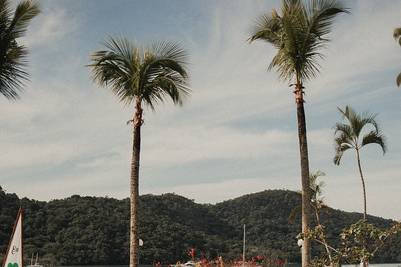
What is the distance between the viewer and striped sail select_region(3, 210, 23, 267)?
1080 centimetres

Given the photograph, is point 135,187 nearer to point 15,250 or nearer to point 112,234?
point 15,250

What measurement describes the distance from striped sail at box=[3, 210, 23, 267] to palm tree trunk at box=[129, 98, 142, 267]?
9.50 ft

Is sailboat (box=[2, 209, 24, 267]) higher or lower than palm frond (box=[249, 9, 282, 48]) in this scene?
lower

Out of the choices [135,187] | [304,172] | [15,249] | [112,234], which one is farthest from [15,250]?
[112,234]

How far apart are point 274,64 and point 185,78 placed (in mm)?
2314

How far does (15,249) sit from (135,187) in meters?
3.35

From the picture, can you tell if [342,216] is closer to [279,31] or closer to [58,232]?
[58,232]

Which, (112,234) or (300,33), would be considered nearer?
(300,33)

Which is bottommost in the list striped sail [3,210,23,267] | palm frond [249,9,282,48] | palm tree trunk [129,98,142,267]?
striped sail [3,210,23,267]

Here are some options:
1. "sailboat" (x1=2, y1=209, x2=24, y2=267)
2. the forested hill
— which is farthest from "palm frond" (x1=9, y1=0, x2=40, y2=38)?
the forested hill

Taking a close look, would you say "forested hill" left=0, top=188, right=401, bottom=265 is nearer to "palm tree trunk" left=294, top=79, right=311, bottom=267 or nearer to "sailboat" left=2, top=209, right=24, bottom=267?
"palm tree trunk" left=294, top=79, right=311, bottom=267

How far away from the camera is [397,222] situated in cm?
1319

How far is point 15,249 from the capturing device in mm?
10953

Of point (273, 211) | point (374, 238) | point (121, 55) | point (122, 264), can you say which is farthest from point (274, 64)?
point (273, 211)
